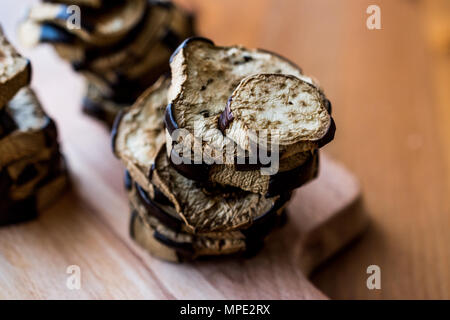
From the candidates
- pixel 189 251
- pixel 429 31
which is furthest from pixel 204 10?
pixel 189 251

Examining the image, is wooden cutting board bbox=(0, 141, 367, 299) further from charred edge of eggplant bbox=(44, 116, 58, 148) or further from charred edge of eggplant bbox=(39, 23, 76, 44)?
charred edge of eggplant bbox=(39, 23, 76, 44)

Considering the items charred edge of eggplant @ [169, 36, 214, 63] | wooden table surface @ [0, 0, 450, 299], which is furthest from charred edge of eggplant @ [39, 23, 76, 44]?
charred edge of eggplant @ [169, 36, 214, 63]

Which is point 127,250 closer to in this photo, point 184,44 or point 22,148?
point 22,148

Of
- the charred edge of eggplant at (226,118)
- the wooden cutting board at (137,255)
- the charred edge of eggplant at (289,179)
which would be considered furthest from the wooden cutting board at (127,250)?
the charred edge of eggplant at (226,118)

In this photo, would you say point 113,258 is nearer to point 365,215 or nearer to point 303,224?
point 303,224

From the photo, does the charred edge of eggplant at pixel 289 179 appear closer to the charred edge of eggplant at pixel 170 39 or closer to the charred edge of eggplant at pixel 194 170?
the charred edge of eggplant at pixel 194 170

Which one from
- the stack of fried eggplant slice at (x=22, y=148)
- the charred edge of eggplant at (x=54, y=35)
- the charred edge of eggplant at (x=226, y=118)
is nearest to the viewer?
the charred edge of eggplant at (x=226, y=118)
